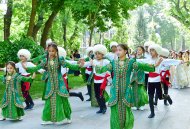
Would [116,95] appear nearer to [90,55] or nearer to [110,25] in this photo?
[90,55]

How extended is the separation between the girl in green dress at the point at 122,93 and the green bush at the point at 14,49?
12.2 m

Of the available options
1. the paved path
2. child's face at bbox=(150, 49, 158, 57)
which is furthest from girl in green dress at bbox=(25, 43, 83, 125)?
child's face at bbox=(150, 49, 158, 57)

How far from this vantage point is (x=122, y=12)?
97.6ft

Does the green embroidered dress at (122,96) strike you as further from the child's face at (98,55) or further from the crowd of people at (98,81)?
the child's face at (98,55)

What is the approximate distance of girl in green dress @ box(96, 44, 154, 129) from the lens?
7461 millimetres

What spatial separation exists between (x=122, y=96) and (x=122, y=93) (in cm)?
5

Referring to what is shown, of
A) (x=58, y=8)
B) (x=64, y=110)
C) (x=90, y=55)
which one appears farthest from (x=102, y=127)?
(x=58, y=8)

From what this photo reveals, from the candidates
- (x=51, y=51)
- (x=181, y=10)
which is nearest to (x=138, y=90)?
(x=51, y=51)

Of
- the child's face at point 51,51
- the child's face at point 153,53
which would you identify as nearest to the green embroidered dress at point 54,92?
the child's face at point 51,51

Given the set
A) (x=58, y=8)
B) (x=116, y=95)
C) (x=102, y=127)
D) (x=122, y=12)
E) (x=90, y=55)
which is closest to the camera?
(x=116, y=95)

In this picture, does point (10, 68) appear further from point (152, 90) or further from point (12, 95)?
point (152, 90)

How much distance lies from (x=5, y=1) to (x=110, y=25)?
7.98 m

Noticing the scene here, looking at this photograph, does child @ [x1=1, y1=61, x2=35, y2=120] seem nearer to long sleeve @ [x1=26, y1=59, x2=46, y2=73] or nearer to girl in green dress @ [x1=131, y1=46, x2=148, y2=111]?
long sleeve @ [x1=26, y1=59, x2=46, y2=73]

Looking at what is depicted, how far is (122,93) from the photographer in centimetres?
752
